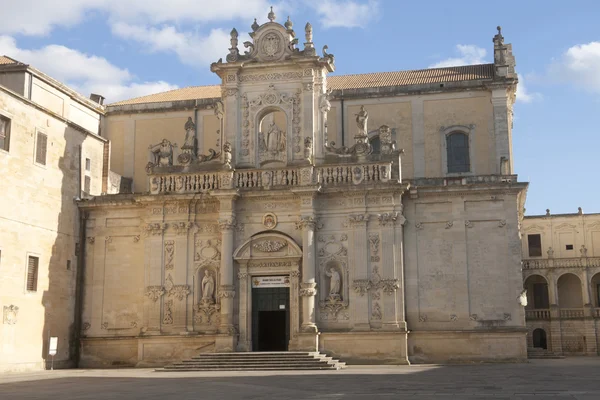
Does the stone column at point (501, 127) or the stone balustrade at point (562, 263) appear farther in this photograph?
the stone balustrade at point (562, 263)

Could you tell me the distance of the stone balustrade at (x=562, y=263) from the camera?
61625mm

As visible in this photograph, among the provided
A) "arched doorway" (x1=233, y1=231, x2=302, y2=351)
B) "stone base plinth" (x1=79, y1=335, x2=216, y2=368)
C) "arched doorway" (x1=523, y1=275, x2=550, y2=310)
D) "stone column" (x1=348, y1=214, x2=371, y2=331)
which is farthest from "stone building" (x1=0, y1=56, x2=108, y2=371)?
"arched doorway" (x1=523, y1=275, x2=550, y2=310)

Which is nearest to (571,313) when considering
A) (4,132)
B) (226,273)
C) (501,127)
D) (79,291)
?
(501,127)

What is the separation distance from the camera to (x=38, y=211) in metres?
33.7

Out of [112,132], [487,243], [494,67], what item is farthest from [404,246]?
[112,132]

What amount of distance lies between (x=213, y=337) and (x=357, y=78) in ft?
61.2

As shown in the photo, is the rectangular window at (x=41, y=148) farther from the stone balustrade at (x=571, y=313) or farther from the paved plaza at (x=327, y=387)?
the stone balustrade at (x=571, y=313)

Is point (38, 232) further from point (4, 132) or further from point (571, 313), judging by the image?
point (571, 313)

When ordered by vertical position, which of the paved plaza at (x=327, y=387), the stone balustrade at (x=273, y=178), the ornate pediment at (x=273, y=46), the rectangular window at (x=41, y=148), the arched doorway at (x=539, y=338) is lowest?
the paved plaza at (x=327, y=387)

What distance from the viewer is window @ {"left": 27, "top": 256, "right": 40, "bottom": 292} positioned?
33.0 metres

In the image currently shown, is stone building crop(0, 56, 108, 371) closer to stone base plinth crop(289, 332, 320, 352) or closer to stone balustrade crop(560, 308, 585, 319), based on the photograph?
stone base plinth crop(289, 332, 320, 352)

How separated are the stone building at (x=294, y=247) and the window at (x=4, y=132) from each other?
6103mm

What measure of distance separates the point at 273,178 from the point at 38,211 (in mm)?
10274

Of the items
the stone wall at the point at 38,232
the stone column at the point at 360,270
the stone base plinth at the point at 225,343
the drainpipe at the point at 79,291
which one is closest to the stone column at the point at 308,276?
the stone column at the point at 360,270
